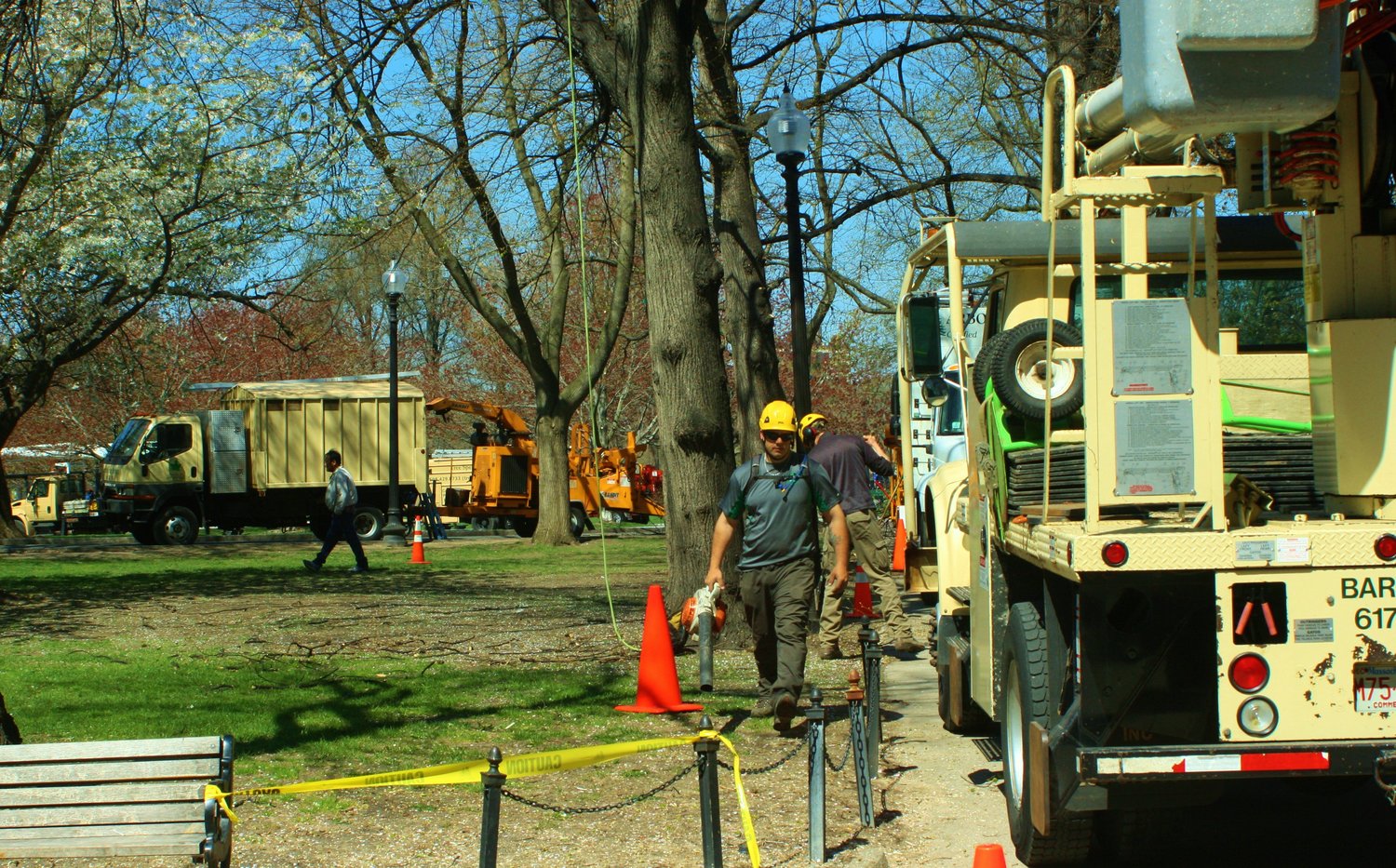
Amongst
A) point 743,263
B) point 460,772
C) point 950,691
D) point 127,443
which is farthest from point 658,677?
point 127,443

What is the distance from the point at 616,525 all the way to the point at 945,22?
2766 centimetres

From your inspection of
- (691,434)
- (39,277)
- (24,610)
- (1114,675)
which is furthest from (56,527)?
(1114,675)

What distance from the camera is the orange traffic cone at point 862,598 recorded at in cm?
1438

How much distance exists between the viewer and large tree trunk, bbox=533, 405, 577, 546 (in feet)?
94.4

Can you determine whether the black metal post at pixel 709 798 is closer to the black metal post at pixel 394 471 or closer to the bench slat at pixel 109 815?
the bench slat at pixel 109 815

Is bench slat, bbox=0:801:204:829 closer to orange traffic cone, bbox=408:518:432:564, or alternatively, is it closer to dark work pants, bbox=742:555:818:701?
dark work pants, bbox=742:555:818:701

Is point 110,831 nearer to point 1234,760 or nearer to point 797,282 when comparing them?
point 1234,760

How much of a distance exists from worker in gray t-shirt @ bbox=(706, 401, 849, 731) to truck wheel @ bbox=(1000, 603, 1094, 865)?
217 centimetres

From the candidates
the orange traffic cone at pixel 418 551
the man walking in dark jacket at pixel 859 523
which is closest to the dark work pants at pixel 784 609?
the man walking in dark jacket at pixel 859 523

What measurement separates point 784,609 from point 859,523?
13.6 ft

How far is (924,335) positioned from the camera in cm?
846

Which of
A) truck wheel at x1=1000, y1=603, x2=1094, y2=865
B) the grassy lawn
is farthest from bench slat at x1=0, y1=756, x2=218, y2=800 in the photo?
truck wheel at x1=1000, y1=603, x2=1094, y2=865

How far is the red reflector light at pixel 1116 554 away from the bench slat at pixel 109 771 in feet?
10.2

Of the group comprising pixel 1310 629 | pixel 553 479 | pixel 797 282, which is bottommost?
pixel 1310 629
